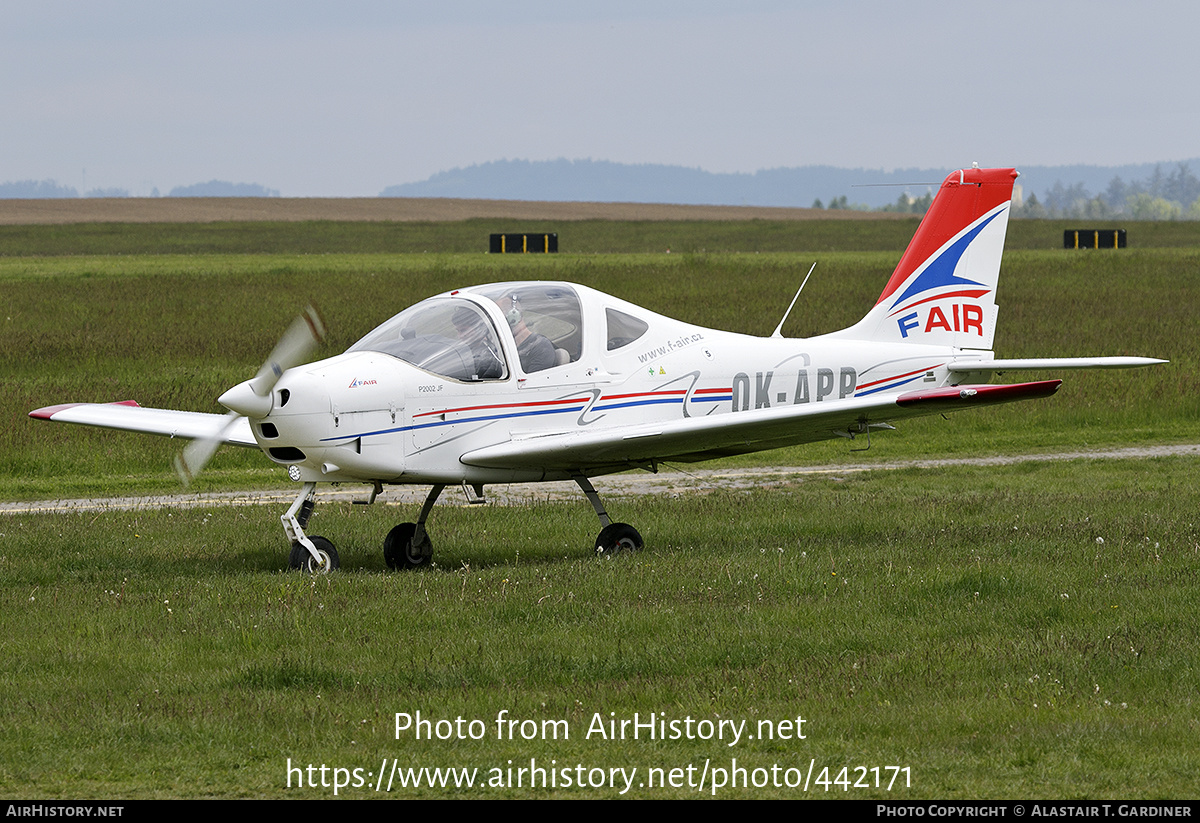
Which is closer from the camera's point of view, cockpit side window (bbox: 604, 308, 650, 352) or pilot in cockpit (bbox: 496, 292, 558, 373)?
pilot in cockpit (bbox: 496, 292, 558, 373)

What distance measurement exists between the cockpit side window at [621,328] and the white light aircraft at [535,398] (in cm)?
1

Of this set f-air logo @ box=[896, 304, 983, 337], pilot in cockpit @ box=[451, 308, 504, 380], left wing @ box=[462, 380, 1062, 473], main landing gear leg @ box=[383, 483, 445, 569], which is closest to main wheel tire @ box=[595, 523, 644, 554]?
left wing @ box=[462, 380, 1062, 473]

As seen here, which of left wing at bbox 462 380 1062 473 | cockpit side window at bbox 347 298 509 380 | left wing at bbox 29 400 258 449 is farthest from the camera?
left wing at bbox 29 400 258 449

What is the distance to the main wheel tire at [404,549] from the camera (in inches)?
468

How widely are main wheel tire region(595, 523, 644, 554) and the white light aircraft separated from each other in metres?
0.01

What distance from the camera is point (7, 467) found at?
1889 centimetres

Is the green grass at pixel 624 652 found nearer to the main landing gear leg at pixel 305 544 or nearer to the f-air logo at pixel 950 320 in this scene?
the main landing gear leg at pixel 305 544

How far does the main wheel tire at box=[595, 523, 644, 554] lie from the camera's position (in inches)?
469

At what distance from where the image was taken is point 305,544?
11039 millimetres

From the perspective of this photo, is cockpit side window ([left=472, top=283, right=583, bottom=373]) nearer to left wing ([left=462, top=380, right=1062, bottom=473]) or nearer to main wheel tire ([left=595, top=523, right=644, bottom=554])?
left wing ([left=462, top=380, right=1062, bottom=473])

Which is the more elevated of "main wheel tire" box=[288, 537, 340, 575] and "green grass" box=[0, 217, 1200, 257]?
"green grass" box=[0, 217, 1200, 257]

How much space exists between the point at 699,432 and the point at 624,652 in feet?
11.2

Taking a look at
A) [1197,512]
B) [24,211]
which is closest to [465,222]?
[24,211]

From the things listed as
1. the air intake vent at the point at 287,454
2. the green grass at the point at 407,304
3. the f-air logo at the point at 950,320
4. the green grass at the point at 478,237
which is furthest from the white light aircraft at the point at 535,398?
the green grass at the point at 478,237
